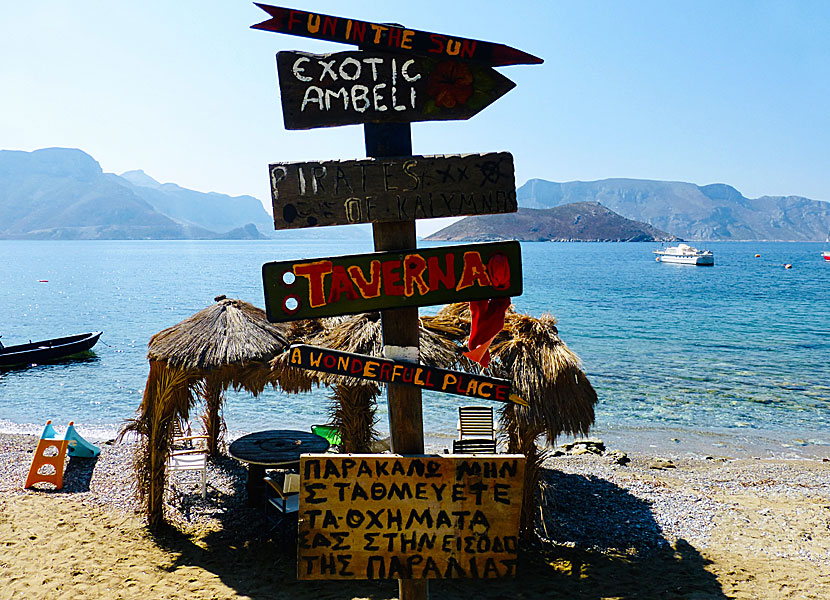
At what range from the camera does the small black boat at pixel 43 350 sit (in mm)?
28359

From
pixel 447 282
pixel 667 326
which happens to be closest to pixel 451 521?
pixel 447 282

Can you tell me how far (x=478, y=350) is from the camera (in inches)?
175

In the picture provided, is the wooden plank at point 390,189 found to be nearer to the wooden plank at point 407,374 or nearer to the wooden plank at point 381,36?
the wooden plank at point 381,36

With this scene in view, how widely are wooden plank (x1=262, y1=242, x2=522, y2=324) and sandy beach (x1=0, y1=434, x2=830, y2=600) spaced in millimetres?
4694

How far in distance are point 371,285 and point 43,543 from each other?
7.40m

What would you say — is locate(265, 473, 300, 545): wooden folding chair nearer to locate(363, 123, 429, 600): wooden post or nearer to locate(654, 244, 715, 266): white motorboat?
locate(363, 123, 429, 600): wooden post

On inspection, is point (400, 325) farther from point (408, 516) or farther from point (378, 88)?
point (378, 88)

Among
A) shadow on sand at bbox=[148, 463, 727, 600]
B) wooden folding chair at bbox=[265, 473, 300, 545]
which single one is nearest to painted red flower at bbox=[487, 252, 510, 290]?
shadow on sand at bbox=[148, 463, 727, 600]

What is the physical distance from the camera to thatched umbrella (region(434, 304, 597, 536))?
808 centimetres

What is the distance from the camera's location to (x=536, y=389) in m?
8.05

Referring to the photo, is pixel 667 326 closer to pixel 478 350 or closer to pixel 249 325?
pixel 249 325

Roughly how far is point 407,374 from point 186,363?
6.03m

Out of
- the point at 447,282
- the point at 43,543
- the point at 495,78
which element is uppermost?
the point at 495,78

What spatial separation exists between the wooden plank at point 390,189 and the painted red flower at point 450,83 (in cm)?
41
